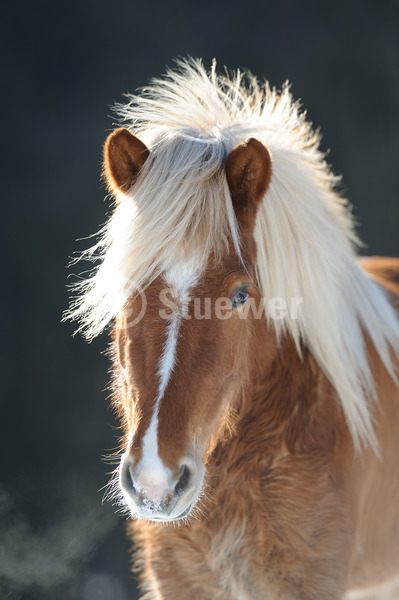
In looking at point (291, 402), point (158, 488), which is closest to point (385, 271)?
point (291, 402)

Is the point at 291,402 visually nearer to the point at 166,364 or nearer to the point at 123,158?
the point at 166,364

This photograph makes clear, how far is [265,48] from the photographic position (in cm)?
336

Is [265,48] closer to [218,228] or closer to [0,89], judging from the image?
[0,89]

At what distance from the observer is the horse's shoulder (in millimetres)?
2086

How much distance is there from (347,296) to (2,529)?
6.13 feet

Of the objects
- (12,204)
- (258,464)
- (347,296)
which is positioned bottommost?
(258,464)

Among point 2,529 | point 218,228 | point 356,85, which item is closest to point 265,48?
point 356,85

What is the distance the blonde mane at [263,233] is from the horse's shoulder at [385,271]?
1.34 feet

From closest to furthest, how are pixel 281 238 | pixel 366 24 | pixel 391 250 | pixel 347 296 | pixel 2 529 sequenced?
pixel 281 238, pixel 347 296, pixel 2 529, pixel 366 24, pixel 391 250

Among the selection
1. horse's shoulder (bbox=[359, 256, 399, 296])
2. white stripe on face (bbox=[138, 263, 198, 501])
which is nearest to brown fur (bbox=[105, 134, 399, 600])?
white stripe on face (bbox=[138, 263, 198, 501])

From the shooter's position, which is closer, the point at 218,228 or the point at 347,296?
the point at 218,228

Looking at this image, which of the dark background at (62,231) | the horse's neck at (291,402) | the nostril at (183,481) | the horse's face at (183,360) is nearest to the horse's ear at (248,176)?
the horse's face at (183,360)

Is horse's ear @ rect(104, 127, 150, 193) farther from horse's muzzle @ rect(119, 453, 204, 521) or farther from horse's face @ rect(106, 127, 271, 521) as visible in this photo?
horse's muzzle @ rect(119, 453, 204, 521)

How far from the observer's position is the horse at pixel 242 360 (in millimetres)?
1125
